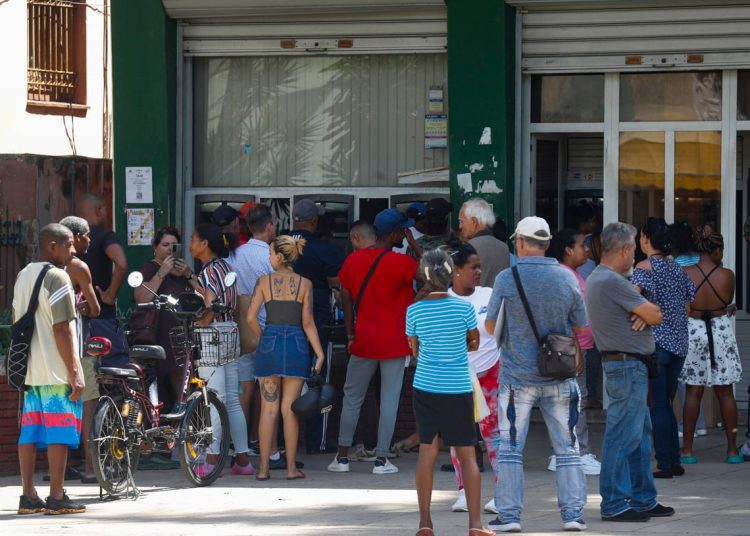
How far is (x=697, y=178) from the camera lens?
1343cm

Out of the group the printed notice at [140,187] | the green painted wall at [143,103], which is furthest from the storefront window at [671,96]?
the printed notice at [140,187]

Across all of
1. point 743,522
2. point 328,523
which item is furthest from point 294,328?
point 743,522

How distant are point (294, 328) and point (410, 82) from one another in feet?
12.0

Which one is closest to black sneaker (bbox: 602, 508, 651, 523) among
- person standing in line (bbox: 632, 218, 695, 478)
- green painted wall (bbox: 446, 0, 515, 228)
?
person standing in line (bbox: 632, 218, 695, 478)

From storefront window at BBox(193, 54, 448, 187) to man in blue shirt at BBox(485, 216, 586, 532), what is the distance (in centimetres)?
502

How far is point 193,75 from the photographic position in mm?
14273

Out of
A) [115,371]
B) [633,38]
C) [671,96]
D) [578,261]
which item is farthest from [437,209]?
[115,371]

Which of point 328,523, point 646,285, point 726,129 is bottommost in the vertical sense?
point 328,523

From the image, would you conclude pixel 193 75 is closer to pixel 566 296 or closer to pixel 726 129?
pixel 726 129

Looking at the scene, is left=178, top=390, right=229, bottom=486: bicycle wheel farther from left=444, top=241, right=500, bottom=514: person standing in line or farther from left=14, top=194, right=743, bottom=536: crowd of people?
left=444, top=241, right=500, bottom=514: person standing in line

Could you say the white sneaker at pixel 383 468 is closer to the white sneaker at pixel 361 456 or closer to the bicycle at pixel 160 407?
the white sneaker at pixel 361 456

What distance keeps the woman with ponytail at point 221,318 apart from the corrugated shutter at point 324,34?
2958mm

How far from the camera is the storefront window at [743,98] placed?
13.2 metres

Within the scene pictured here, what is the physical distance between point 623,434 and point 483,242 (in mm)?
2634
